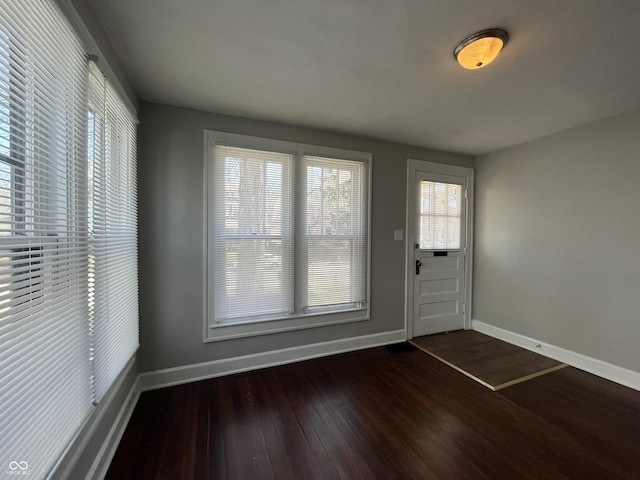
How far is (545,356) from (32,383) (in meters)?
4.00

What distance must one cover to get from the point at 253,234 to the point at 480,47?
210 cm

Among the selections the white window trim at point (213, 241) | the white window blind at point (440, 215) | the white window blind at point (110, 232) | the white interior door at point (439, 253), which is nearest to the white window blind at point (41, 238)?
the white window blind at point (110, 232)

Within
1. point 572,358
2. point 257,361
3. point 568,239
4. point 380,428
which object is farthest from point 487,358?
point 257,361

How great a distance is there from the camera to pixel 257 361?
8.27 feet

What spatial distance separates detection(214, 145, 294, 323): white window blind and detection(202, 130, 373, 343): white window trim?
0.18ft

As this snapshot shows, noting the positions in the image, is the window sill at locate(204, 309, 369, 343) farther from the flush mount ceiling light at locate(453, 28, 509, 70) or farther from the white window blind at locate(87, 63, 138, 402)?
the flush mount ceiling light at locate(453, 28, 509, 70)

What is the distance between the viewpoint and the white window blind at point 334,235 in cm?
272

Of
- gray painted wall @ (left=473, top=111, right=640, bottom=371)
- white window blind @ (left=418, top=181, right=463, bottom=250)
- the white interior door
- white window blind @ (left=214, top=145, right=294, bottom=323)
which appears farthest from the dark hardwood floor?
white window blind @ (left=418, top=181, right=463, bottom=250)

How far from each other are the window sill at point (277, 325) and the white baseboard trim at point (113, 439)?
0.62 meters

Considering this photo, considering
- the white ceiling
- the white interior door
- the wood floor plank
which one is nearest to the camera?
the white ceiling

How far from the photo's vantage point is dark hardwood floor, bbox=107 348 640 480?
4.82 ft

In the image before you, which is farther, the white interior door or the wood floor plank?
the white interior door

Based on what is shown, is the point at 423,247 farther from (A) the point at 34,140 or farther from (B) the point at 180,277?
(A) the point at 34,140

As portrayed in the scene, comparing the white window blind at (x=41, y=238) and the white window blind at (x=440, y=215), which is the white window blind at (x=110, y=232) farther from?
the white window blind at (x=440, y=215)
